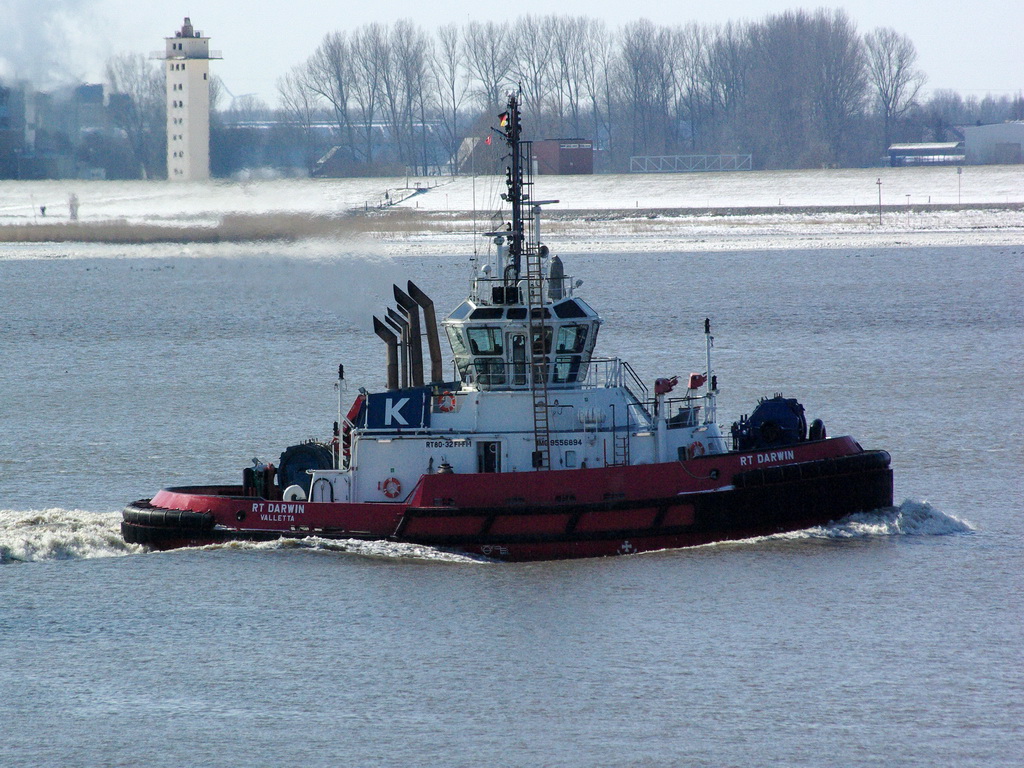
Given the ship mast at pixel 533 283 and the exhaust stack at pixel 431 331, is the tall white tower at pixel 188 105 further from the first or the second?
the ship mast at pixel 533 283

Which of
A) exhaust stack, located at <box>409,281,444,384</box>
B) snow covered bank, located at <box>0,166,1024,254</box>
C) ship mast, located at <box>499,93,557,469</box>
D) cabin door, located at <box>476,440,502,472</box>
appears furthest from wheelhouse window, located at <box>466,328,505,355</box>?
snow covered bank, located at <box>0,166,1024,254</box>

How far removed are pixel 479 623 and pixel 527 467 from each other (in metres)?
3.36

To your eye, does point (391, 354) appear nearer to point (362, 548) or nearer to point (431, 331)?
point (431, 331)

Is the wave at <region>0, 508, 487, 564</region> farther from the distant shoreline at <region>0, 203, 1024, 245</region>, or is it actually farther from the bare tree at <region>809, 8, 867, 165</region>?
the bare tree at <region>809, 8, 867, 165</region>

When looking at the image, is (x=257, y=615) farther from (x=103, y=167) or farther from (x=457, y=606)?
(x=103, y=167)

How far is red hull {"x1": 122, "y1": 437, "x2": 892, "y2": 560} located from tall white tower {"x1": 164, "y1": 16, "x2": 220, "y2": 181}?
1375 cm

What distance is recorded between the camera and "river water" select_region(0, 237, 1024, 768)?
13.6 metres

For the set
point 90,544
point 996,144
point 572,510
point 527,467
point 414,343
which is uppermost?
point 996,144

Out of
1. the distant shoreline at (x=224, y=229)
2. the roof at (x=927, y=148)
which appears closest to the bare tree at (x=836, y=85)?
the roof at (x=927, y=148)

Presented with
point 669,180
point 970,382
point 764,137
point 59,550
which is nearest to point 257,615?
point 59,550

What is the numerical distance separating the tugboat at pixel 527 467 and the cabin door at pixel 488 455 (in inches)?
0.8

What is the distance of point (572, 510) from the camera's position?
19.0m

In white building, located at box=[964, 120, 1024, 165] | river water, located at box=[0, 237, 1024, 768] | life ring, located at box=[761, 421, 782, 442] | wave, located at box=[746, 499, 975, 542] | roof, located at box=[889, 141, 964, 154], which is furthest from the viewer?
roof, located at box=[889, 141, 964, 154]

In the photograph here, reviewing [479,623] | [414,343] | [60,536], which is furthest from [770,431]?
[60,536]
